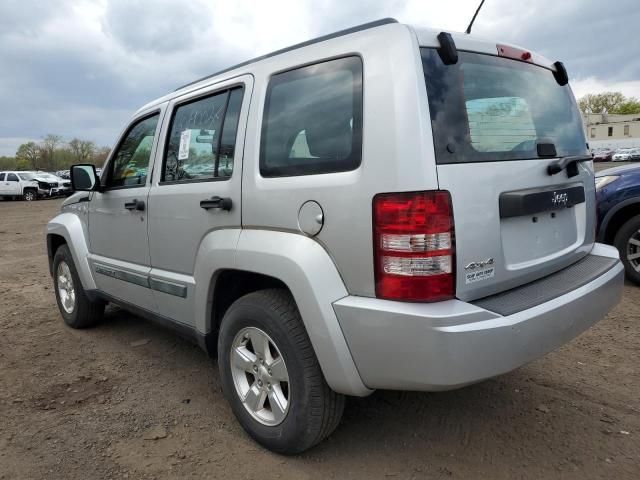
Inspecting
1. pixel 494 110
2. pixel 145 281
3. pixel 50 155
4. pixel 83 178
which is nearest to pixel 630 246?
pixel 494 110

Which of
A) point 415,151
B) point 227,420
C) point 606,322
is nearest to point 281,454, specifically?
point 227,420

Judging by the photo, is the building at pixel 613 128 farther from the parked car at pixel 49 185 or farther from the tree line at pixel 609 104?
the parked car at pixel 49 185

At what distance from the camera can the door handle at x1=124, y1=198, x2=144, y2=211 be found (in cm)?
332

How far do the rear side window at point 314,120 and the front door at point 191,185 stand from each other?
0.71 ft

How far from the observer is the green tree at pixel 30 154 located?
78.4 meters

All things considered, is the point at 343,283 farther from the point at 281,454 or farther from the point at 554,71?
the point at 554,71

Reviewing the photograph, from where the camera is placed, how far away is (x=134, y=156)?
3666 millimetres

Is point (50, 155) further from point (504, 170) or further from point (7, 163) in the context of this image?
point (504, 170)

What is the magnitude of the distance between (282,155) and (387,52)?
709 mm

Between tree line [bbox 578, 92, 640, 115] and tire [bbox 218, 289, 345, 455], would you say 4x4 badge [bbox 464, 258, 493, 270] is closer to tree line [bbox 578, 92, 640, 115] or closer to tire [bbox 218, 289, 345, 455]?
tire [bbox 218, 289, 345, 455]

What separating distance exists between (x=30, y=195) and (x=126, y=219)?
28445mm

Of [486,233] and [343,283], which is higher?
[486,233]

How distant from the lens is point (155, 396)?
10.6 feet

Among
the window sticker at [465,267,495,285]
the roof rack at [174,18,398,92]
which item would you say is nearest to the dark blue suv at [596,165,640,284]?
the window sticker at [465,267,495,285]
